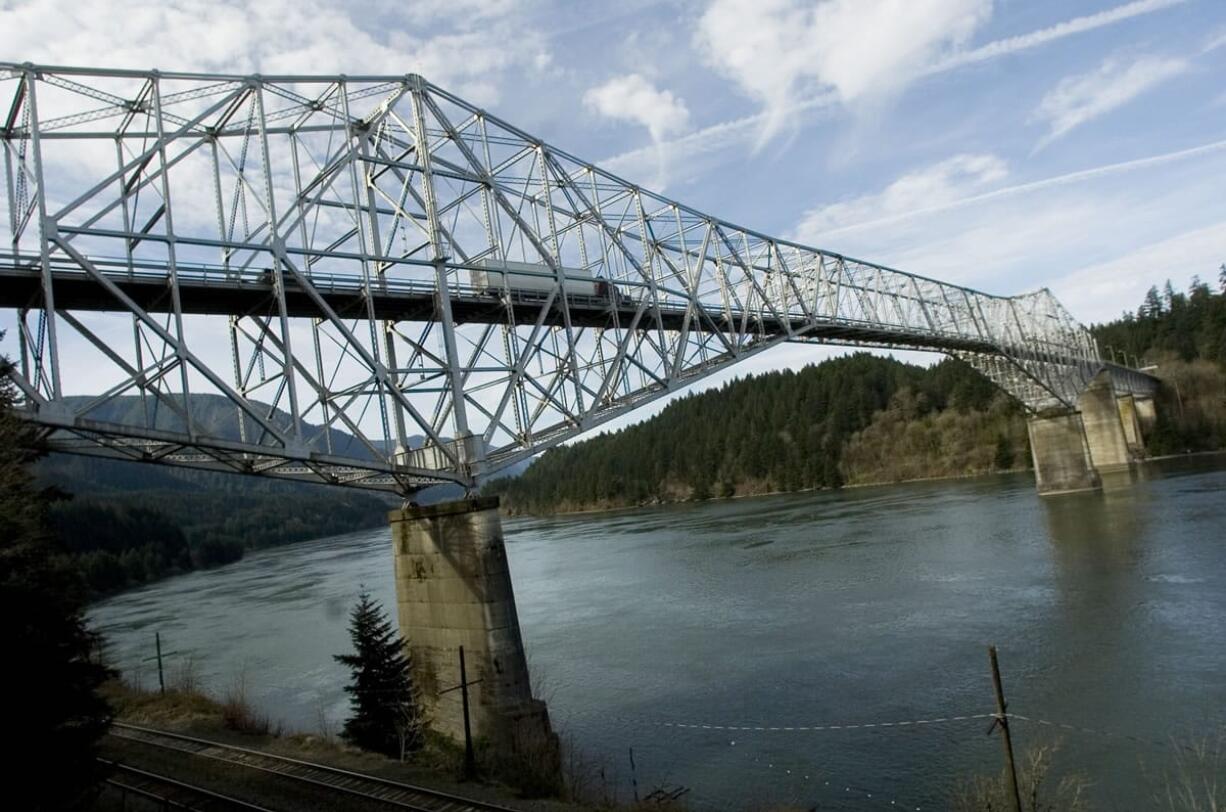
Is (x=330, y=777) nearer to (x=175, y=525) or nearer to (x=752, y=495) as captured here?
(x=752, y=495)

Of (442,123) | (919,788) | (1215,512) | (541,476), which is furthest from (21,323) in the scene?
(541,476)

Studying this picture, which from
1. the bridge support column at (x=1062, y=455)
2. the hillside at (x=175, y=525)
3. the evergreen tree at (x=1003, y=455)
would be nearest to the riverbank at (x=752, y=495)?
the evergreen tree at (x=1003, y=455)

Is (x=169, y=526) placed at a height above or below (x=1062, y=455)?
above

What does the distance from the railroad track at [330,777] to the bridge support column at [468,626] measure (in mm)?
3587

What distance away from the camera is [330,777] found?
535 inches

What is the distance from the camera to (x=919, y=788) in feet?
48.5

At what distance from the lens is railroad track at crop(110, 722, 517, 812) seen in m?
12.2

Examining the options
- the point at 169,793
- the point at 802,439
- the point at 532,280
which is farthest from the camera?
the point at 802,439

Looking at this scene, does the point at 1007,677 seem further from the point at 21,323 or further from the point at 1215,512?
the point at 1215,512

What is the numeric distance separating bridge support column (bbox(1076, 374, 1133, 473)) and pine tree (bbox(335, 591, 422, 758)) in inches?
3182

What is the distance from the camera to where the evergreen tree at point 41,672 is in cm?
970

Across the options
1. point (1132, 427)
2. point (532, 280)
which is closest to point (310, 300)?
point (532, 280)

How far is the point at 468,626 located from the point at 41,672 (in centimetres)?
854

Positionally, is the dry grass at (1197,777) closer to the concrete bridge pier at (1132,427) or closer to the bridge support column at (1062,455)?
the bridge support column at (1062,455)
